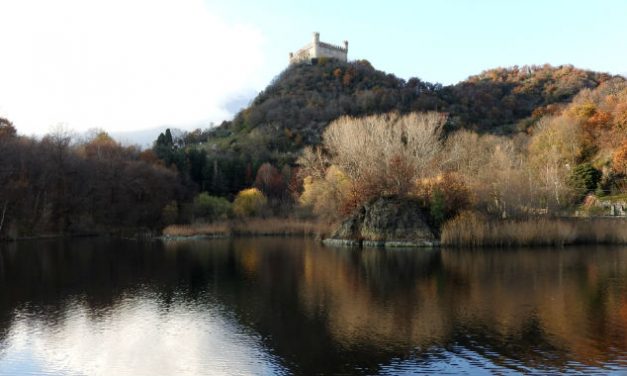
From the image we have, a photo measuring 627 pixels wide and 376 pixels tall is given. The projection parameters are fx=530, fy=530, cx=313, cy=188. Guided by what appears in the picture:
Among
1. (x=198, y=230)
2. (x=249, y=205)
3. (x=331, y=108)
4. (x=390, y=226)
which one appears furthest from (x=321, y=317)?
(x=331, y=108)

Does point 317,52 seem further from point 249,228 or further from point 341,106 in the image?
point 249,228

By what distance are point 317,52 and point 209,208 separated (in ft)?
249

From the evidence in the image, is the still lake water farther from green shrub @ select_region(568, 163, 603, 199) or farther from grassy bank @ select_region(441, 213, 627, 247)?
green shrub @ select_region(568, 163, 603, 199)

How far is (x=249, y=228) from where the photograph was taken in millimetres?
57188

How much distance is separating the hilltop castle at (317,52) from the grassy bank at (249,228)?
76.8 metres

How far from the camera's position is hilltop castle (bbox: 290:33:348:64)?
129m

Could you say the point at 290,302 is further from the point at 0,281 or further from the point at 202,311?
the point at 0,281

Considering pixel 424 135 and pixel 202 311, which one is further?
pixel 424 135

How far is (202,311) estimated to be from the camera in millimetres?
18625

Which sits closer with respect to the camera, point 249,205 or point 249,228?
point 249,228

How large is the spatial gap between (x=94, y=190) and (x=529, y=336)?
189 ft

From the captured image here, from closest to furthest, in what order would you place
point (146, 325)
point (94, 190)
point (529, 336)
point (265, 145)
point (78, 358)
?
point (78, 358) < point (529, 336) < point (146, 325) < point (94, 190) < point (265, 145)

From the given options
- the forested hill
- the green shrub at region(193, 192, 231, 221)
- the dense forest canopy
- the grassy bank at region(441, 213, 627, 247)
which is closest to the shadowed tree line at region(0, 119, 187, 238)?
the dense forest canopy

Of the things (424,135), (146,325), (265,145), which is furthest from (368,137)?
(265,145)
